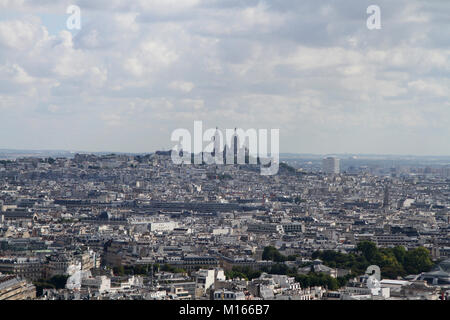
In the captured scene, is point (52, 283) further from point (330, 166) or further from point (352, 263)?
point (330, 166)

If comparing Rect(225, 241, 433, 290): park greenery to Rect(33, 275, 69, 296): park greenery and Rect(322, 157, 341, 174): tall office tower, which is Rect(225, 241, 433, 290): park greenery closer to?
Rect(33, 275, 69, 296): park greenery

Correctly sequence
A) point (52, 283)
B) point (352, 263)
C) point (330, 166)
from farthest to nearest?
point (330, 166) < point (352, 263) < point (52, 283)

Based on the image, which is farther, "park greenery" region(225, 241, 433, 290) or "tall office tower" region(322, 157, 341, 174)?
"tall office tower" region(322, 157, 341, 174)

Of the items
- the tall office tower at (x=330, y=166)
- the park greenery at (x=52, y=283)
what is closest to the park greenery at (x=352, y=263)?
the park greenery at (x=52, y=283)

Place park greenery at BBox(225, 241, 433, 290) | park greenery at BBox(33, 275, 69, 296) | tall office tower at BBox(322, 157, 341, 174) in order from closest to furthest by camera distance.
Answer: park greenery at BBox(33, 275, 69, 296)
park greenery at BBox(225, 241, 433, 290)
tall office tower at BBox(322, 157, 341, 174)

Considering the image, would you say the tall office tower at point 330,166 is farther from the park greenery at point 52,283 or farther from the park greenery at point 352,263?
the park greenery at point 52,283

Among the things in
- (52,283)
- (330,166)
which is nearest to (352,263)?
(52,283)

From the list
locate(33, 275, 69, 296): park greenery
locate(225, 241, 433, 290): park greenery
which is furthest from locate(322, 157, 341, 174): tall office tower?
locate(33, 275, 69, 296): park greenery
